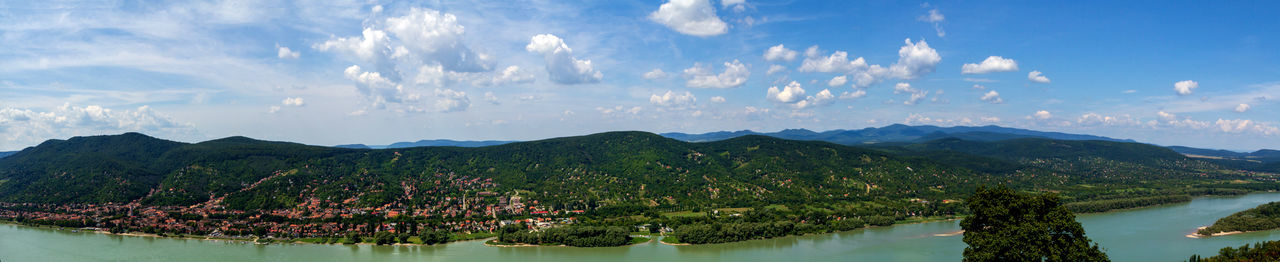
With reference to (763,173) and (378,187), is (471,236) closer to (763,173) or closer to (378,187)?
(378,187)

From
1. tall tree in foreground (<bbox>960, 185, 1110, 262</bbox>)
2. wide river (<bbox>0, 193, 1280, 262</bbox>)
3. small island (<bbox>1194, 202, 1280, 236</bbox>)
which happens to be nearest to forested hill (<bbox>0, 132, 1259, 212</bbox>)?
wide river (<bbox>0, 193, 1280, 262</bbox>)

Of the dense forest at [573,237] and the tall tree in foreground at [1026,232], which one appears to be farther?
the dense forest at [573,237]

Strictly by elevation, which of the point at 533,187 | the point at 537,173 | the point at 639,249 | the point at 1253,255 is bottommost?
the point at 639,249

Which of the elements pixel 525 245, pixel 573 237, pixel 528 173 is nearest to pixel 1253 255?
pixel 573 237

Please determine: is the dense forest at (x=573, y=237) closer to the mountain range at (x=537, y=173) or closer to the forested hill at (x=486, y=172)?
the mountain range at (x=537, y=173)

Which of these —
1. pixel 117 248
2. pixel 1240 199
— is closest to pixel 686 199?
pixel 117 248

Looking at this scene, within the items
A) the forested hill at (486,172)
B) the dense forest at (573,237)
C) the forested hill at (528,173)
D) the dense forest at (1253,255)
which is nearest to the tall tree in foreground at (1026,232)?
the dense forest at (1253,255)

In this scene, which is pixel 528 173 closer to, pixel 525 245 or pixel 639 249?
pixel 525 245
